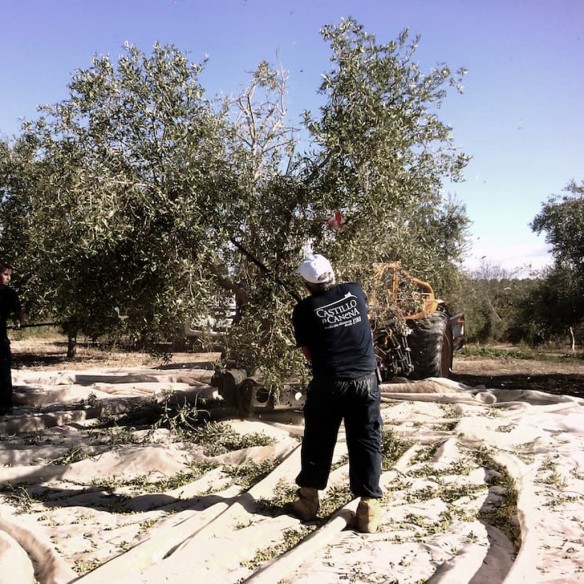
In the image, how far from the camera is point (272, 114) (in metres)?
6.21

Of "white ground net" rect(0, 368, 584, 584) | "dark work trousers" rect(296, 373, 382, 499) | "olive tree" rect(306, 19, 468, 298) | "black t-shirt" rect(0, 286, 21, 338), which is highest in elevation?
"olive tree" rect(306, 19, 468, 298)

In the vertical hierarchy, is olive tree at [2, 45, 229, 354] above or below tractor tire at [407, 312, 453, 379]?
above

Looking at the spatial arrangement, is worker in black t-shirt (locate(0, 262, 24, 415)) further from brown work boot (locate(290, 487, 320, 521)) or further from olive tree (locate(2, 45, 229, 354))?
brown work boot (locate(290, 487, 320, 521))

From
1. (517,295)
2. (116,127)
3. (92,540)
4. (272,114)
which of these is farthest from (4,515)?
(517,295)

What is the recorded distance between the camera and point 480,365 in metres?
14.3

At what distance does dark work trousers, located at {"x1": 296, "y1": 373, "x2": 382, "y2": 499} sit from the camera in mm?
3754

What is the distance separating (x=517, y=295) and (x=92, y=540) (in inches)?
863

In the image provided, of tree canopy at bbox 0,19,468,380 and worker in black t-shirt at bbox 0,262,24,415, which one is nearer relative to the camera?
tree canopy at bbox 0,19,468,380

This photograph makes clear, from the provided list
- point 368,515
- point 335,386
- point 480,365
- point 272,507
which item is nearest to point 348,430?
point 335,386

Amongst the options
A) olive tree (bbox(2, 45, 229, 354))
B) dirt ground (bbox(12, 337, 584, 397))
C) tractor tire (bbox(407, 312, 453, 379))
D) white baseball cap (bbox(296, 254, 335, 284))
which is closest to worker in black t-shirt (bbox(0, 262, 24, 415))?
olive tree (bbox(2, 45, 229, 354))

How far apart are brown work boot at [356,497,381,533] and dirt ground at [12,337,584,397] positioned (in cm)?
638

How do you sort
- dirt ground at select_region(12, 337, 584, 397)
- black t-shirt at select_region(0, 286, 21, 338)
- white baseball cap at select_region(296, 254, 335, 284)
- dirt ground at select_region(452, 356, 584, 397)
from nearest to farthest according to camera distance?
white baseball cap at select_region(296, 254, 335, 284) < black t-shirt at select_region(0, 286, 21, 338) < dirt ground at select_region(452, 356, 584, 397) < dirt ground at select_region(12, 337, 584, 397)

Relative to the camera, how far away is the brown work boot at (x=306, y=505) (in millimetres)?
3822

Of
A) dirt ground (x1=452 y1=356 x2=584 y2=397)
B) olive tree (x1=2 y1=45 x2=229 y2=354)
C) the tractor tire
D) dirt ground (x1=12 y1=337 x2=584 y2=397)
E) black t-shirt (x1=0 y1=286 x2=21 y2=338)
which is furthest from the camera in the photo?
dirt ground (x1=12 y1=337 x2=584 y2=397)
